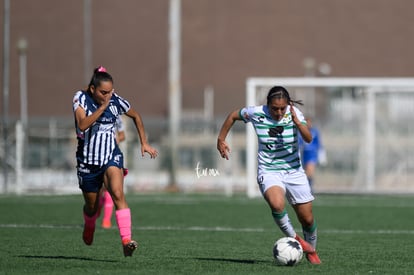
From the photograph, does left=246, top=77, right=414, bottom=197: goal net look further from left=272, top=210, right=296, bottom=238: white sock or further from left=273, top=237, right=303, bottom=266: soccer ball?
left=273, top=237, right=303, bottom=266: soccer ball

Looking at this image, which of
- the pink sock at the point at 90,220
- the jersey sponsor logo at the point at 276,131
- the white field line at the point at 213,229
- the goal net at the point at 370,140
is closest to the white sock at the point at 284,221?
the jersey sponsor logo at the point at 276,131

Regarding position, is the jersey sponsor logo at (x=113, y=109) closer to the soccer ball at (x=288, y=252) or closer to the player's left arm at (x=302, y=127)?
the player's left arm at (x=302, y=127)

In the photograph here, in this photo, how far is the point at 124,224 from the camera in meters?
11.1

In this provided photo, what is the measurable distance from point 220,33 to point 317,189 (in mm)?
24094

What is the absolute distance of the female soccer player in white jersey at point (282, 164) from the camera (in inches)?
440

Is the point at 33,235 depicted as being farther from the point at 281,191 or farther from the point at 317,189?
the point at 317,189

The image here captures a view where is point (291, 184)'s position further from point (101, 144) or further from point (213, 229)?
point (213, 229)

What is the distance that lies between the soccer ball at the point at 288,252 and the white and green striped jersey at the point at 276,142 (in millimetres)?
943

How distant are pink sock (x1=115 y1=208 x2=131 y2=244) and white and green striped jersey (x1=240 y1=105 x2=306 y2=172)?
153 centimetres

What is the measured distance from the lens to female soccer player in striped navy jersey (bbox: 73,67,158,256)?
1119 centimetres

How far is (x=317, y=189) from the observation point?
95.1 ft

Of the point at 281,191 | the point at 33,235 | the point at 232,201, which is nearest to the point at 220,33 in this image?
the point at 232,201

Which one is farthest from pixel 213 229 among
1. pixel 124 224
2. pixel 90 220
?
pixel 124 224

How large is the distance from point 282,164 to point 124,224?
180 cm
